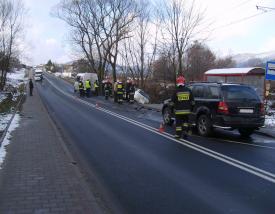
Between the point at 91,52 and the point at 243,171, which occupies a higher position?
the point at 91,52

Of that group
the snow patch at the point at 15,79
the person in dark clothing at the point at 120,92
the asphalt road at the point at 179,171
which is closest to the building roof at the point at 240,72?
the person in dark clothing at the point at 120,92

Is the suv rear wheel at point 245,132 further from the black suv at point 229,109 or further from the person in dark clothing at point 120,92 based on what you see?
the person in dark clothing at point 120,92

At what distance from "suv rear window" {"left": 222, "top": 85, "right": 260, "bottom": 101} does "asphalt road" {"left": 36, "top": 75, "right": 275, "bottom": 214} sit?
127cm

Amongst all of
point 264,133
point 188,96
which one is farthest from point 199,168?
point 264,133

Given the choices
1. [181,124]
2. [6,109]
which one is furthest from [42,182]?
[6,109]

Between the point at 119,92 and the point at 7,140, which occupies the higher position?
the point at 119,92

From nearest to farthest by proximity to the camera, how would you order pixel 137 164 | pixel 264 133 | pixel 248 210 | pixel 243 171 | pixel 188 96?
pixel 248 210
pixel 243 171
pixel 137 164
pixel 188 96
pixel 264 133

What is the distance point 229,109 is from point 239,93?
2.36 ft

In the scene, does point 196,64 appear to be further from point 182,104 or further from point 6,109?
point 182,104

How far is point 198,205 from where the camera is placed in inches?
243

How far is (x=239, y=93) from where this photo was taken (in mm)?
13336

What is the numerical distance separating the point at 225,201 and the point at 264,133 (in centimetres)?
876

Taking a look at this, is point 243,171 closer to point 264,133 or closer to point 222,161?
point 222,161

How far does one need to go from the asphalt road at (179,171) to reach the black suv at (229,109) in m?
0.47
